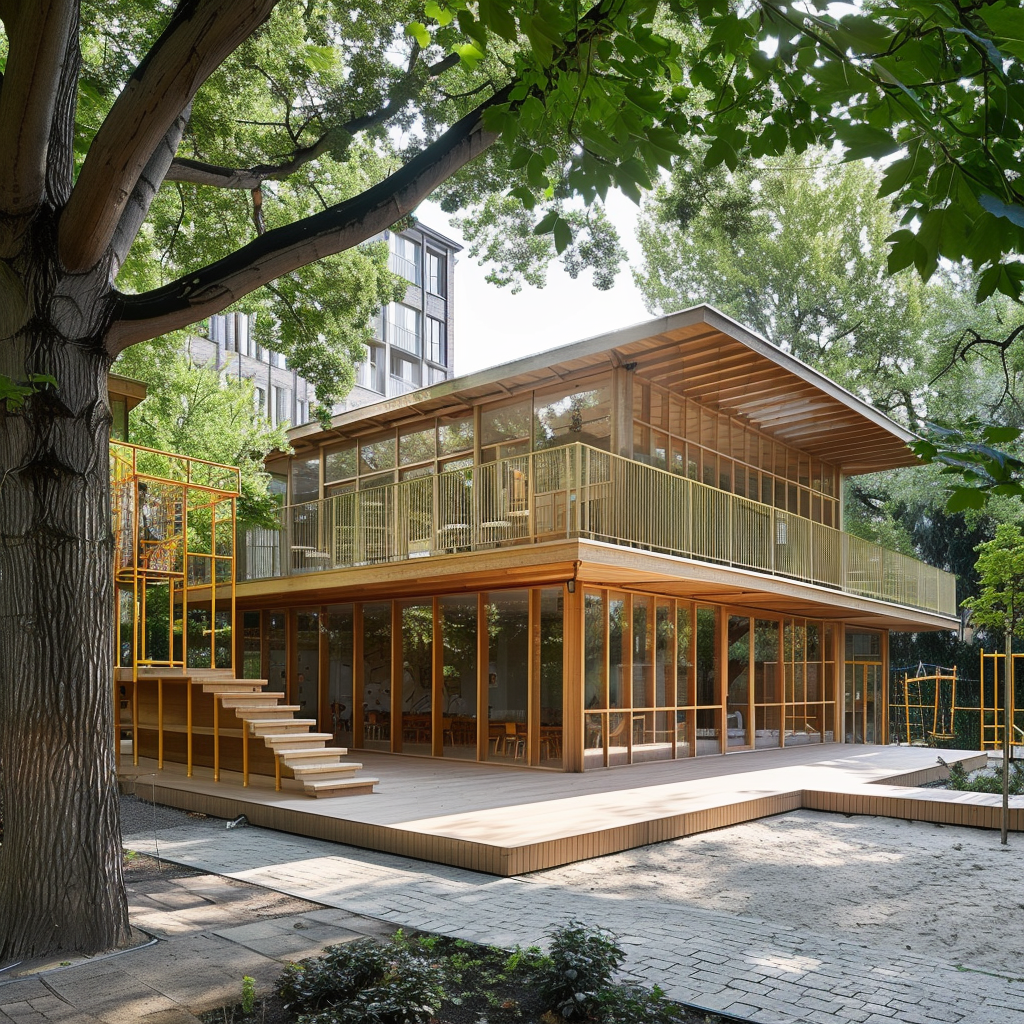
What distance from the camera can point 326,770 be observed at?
1164cm

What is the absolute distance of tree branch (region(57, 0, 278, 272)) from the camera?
5316mm

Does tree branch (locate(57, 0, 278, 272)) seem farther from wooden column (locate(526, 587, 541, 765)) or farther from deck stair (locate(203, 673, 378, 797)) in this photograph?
wooden column (locate(526, 587, 541, 765))

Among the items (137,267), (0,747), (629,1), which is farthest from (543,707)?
(629,1)

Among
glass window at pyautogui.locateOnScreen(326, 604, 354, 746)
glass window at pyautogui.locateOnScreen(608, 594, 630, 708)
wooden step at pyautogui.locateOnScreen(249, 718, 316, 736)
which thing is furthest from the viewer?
glass window at pyautogui.locateOnScreen(326, 604, 354, 746)

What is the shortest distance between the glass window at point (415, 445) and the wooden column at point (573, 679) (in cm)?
488

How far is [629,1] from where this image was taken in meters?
3.75

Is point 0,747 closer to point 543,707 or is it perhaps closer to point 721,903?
point 721,903

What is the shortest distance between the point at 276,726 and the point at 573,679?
4.44 metres

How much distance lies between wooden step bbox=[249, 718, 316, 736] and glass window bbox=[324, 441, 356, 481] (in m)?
8.18

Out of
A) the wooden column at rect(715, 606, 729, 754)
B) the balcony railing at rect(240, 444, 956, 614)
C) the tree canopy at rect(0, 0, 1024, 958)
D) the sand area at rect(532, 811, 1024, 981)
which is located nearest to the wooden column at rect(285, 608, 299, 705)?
the balcony railing at rect(240, 444, 956, 614)

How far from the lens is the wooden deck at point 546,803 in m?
8.96

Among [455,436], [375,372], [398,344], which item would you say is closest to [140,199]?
[455,436]

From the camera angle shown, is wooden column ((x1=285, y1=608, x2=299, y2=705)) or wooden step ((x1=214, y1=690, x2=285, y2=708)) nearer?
wooden step ((x1=214, y1=690, x2=285, y2=708))

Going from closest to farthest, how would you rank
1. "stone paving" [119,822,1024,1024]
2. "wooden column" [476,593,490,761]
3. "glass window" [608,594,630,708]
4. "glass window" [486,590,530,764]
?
"stone paving" [119,822,1024,1024] < "glass window" [608,594,630,708] < "glass window" [486,590,530,764] < "wooden column" [476,593,490,761]
